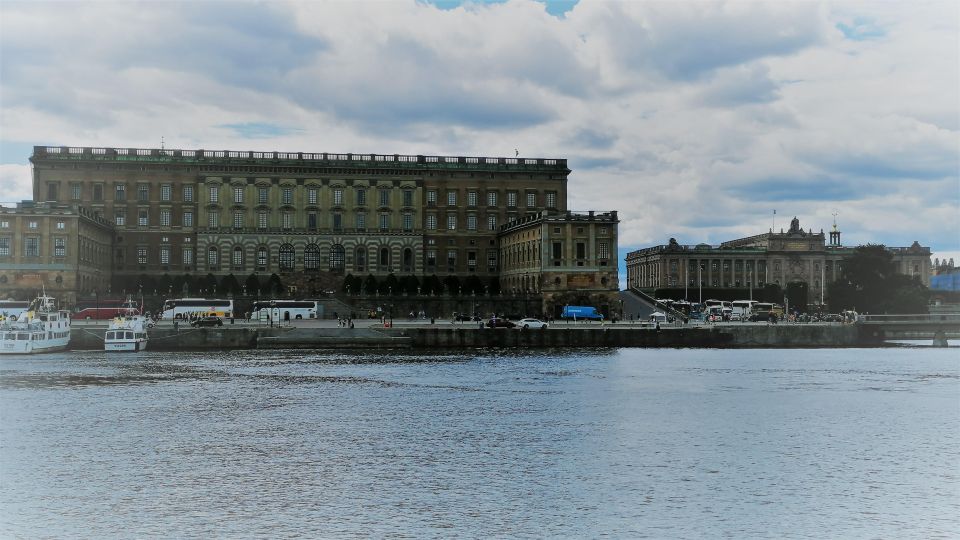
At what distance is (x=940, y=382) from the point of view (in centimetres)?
6962

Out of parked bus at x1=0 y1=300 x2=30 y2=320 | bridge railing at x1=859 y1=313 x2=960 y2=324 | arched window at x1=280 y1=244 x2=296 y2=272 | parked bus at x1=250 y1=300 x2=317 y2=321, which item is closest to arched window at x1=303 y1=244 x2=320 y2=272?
arched window at x1=280 y1=244 x2=296 y2=272

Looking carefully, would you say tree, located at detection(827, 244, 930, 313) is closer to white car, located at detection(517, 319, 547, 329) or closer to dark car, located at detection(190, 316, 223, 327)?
white car, located at detection(517, 319, 547, 329)

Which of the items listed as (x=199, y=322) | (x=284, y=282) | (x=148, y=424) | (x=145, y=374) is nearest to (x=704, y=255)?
(x=284, y=282)

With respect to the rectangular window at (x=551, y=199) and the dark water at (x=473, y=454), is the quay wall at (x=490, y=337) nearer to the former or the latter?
the dark water at (x=473, y=454)

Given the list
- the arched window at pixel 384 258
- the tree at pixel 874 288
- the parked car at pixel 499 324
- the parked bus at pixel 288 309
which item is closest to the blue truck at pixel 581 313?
the parked car at pixel 499 324

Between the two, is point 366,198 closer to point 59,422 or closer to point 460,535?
point 59,422

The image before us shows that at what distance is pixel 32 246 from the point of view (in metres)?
112

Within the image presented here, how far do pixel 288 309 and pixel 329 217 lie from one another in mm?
24015

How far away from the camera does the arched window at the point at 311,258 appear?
136 metres

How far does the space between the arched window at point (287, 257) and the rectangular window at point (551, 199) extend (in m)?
36.3

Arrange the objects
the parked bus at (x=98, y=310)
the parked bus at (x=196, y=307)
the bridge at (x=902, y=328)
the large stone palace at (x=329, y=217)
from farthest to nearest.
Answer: the large stone palace at (x=329, y=217)
the parked bus at (x=196, y=307)
the parked bus at (x=98, y=310)
the bridge at (x=902, y=328)

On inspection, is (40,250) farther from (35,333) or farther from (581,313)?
(581,313)

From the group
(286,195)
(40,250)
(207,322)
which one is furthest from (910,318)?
(40,250)

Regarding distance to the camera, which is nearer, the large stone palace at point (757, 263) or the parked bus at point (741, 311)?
the parked bus at point (741, 311)
